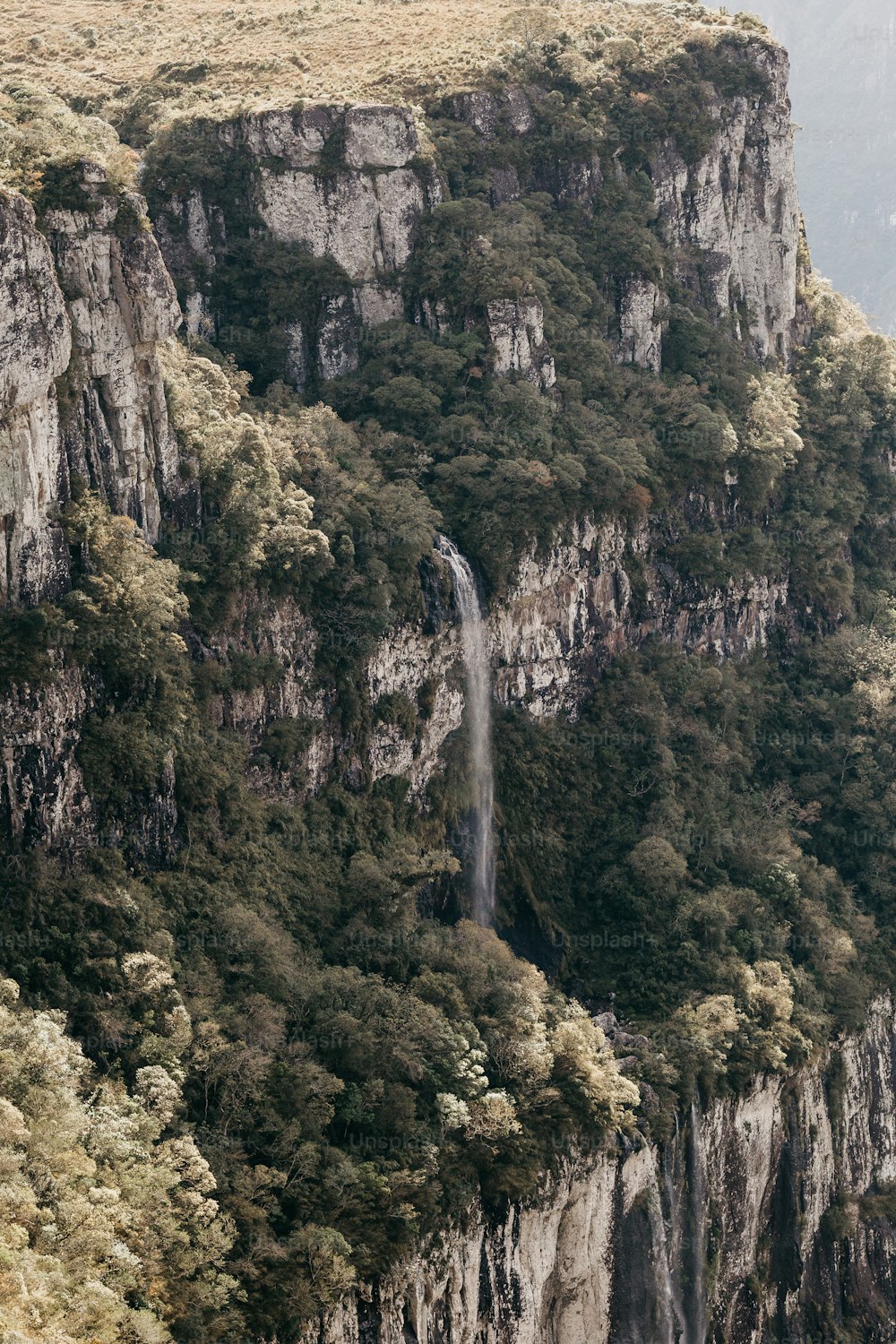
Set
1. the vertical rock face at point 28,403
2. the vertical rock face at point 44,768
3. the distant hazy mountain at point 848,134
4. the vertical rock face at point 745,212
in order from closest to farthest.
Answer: the vertical rock face at point 28,403 → the vertical rock face at point 44,768 → the vertical rock face at point 745,212 → the distant hazy mountain at point 848,134

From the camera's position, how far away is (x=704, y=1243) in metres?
34.5

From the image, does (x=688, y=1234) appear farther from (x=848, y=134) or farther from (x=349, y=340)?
(x=848, y=134)

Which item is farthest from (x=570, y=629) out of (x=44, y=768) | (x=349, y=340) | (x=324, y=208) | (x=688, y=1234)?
(x=44, y=768)

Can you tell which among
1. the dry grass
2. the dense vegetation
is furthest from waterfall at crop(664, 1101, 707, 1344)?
the dry grass

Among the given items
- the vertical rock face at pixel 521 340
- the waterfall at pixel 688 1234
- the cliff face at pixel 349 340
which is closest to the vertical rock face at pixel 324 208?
the cliff face at pixel 349 340

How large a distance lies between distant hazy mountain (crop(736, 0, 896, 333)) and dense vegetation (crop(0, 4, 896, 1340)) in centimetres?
9561

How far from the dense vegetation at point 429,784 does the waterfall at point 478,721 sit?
0.56 metres

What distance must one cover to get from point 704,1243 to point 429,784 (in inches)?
482

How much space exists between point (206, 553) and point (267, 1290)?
14.7 meters

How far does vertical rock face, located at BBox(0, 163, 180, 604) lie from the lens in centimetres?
2709

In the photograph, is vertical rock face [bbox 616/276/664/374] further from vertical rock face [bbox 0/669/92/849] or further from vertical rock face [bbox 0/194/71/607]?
vertical rock face [bbox 0/669/92/849]

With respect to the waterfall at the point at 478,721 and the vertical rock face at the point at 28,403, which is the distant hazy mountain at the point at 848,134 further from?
the vertical rock face at the point at 28,403

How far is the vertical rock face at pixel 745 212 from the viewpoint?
1869 inches

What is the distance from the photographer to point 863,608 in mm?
47188
